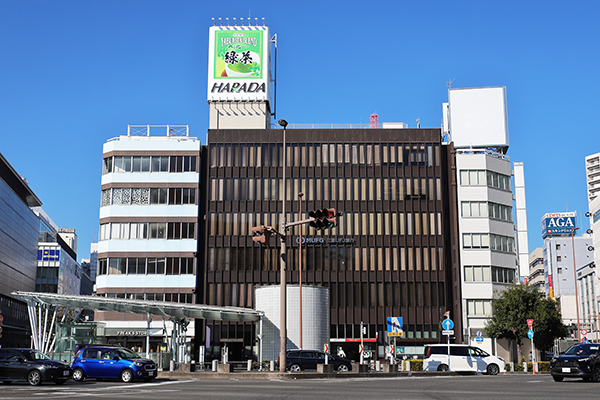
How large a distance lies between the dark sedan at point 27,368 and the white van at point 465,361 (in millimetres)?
22857

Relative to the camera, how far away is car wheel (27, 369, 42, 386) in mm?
27234

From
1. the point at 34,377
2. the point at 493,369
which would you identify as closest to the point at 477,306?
the point at 493,369

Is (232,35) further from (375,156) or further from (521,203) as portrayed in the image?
(521,203)

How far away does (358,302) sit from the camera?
72.2 m

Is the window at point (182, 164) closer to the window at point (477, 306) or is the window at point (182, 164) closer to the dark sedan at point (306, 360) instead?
the window at point (477, 306)

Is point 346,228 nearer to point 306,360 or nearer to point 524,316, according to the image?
point 524,316

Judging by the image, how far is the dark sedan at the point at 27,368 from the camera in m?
27.3

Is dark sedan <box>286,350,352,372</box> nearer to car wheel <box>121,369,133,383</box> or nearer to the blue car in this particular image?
the blue car

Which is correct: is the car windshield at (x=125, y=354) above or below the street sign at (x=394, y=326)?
below

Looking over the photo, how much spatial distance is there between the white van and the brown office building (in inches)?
1187

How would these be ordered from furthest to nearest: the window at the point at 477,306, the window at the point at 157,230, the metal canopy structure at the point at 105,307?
the window at the point at 477,306 → the window at the point at 157,230 → the metal canopy structure at the point at 105,307

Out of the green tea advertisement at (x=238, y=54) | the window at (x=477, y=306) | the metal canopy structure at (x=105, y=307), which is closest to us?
the metal canopy structure at (x=105, y=307)

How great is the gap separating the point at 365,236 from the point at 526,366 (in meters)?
27.0

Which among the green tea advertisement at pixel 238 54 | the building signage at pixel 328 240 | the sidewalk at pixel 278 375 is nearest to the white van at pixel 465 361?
the sidewalk at pixel 278 375
